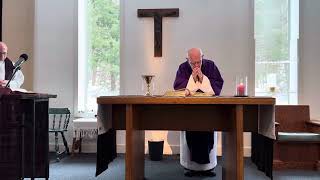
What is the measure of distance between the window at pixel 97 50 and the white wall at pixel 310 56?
2827mm

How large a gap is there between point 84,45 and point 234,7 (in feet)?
8.11

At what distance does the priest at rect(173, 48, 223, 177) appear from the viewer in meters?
3.97

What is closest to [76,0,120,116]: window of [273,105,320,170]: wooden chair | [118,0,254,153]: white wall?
[118,0,254,153]: white wall

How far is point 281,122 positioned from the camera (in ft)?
16.1

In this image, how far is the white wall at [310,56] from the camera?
5324 millimetres

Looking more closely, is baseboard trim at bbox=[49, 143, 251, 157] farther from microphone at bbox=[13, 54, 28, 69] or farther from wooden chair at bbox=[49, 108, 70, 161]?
microphone at bbox=[13, 54, 28, 69]

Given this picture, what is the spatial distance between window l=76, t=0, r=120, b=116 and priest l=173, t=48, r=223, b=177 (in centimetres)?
190

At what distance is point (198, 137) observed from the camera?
13.4 ft

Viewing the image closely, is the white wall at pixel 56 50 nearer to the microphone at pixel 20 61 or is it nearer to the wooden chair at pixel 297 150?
the microphone at pixel 20 61

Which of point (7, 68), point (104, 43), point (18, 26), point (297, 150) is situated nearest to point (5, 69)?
point (7, 68)

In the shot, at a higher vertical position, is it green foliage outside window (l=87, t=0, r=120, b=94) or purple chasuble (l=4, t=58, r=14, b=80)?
green foliage outside window (l=87, t=0, r=120, b=94)

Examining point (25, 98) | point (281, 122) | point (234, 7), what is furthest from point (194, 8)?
point (25, 98)

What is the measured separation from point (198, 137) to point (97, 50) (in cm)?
263

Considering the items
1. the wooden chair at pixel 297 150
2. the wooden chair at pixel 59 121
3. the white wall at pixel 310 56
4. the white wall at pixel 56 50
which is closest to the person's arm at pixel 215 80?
the wooden chair at pixel 297 150
